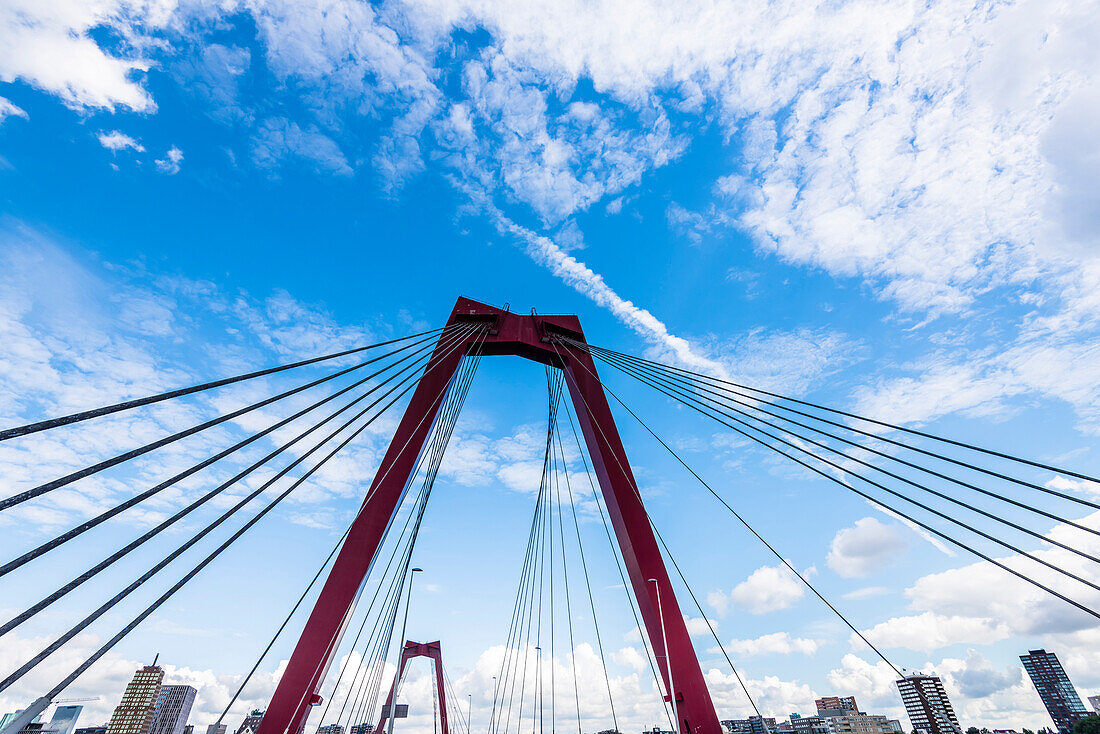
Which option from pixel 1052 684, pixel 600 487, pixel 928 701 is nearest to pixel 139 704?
pixel 600 487

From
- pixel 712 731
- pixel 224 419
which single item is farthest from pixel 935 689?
pixel 224 419

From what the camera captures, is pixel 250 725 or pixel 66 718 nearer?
pixel 250 725

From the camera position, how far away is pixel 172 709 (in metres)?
152

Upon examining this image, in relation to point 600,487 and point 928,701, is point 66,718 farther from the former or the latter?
point 928,701

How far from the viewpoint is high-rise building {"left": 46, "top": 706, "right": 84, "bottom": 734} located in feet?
389

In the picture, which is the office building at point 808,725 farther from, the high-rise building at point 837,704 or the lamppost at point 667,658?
the lamppost at point 667,658

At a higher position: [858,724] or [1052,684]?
[1052,684]

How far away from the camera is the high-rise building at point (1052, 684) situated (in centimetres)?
13512

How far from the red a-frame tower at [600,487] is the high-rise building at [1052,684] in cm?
18540

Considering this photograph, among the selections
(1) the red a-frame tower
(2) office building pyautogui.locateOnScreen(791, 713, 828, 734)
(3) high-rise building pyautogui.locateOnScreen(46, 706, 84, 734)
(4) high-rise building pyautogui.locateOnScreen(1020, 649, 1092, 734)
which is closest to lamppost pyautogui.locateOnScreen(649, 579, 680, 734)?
(1) the red a-frame tower

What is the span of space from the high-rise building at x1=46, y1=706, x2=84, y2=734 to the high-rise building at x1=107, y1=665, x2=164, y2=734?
33.8 feet

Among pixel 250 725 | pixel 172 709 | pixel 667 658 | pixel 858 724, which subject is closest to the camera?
pixel 667 658

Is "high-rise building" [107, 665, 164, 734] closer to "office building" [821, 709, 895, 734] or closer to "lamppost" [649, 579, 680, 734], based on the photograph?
"office building" [821, 709, 895, 734]

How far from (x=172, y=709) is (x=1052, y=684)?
228 meters
